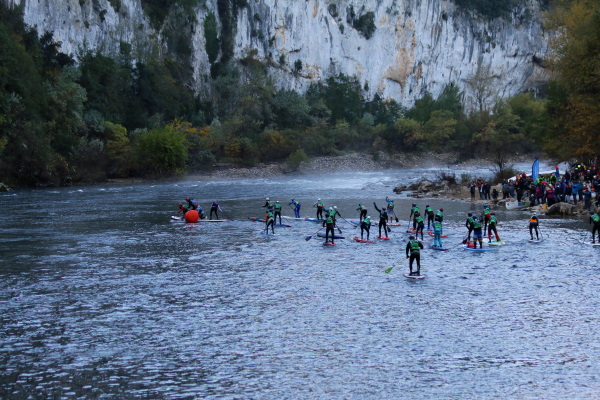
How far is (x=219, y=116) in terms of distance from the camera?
422 feet

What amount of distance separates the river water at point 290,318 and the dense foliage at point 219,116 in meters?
30.9

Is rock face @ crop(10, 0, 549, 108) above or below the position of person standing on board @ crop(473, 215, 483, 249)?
above

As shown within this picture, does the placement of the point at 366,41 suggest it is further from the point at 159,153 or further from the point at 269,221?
→ the point at 269,221

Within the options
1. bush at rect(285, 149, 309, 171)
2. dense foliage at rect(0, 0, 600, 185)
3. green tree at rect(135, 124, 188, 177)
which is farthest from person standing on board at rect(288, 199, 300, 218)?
bush at rect(285, 149, 309, 171)

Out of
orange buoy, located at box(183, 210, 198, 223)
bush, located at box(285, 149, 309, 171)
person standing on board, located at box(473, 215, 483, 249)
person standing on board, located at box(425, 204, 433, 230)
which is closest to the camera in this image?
person standing on board, located at box(473, 215, 483, 249)

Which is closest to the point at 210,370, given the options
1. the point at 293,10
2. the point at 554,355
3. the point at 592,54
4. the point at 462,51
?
the point at 554,355

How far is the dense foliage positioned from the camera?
70.3 metres

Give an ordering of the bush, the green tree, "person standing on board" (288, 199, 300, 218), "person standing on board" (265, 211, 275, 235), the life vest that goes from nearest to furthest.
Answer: the life vest < "person standing on board" (265, 211, 275, 235) < "person standing on board" (288, 199, 300, 218) < the green tree < the bush

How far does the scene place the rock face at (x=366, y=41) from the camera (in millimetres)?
114750

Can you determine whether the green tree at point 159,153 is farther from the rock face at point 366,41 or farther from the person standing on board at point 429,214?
the person standing on board at point 429,214

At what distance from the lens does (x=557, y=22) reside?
78.4 metres

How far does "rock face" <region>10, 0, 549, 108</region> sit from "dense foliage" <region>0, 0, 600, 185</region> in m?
2.59

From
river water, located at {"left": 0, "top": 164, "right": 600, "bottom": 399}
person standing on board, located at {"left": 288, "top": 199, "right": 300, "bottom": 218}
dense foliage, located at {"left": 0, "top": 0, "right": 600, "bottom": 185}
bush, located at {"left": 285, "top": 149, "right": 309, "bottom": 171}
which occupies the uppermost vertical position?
dense foliage, located at {"left": 0, "top": 0, "right": 600, "bottom": 185}

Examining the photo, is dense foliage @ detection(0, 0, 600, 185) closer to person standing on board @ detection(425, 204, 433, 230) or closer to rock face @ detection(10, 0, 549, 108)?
rock face @ detection(10, 0, 549, 108)
